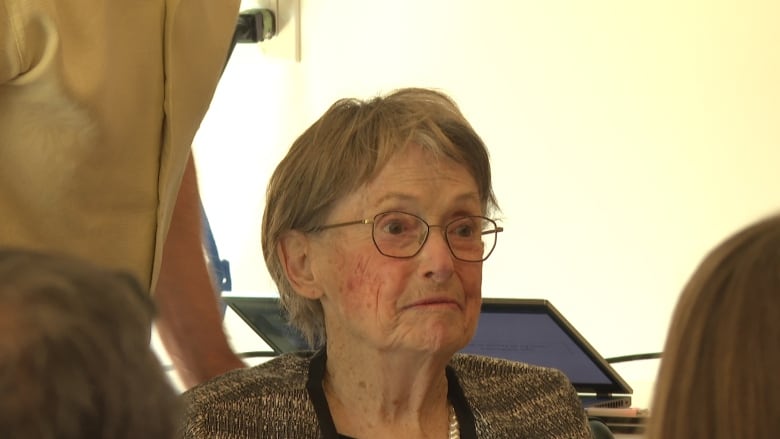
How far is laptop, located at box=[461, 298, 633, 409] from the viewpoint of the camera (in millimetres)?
2064

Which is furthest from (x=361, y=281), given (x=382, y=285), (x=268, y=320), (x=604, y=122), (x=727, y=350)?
(x=604, y=122)

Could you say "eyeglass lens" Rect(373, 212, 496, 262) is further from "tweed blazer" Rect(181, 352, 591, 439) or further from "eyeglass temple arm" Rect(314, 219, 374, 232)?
"tweed blazer" Rect(181, 352, 591, 439)

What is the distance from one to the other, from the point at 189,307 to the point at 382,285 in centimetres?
34

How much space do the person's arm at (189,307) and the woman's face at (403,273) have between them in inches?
7.4

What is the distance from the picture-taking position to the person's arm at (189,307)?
1772mm

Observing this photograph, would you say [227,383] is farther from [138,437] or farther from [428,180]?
[138,437]

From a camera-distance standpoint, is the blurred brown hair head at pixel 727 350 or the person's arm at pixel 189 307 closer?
the blurred brown hair head at pixel 727 350

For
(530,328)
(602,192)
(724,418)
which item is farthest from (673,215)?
(724,418)

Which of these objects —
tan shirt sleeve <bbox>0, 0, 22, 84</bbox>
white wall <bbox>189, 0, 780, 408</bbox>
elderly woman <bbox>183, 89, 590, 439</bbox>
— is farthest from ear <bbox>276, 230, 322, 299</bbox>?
white wall <bbox>189, 0, 780, 408</bbox>

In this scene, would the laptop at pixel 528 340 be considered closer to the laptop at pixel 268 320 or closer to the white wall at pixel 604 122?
the laptop at pixel 268 320

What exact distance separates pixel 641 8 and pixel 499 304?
1795 millimetres

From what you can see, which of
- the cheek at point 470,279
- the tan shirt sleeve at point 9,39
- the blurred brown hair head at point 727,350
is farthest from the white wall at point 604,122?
the blurred brown hair head at point 727,350

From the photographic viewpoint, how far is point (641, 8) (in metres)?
3.51

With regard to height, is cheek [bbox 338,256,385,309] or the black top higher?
cheek [bbox 338,256,385,309]
